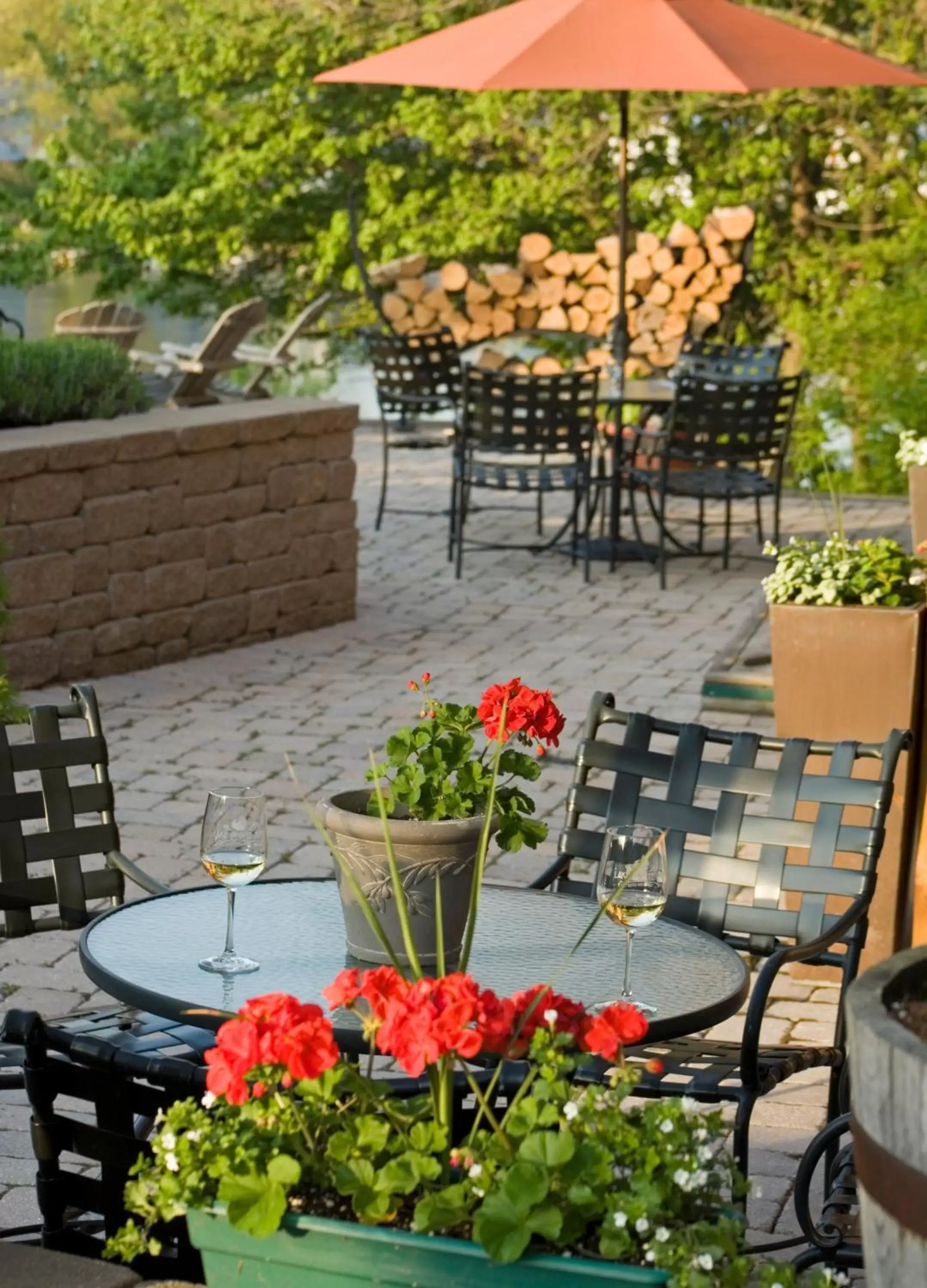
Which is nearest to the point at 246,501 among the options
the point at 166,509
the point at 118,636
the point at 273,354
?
the point at 166,509

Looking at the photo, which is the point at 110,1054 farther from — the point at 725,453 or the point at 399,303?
the point at 399,303

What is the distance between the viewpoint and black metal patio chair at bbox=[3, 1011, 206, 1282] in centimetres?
220

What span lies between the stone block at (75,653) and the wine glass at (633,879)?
193 inches

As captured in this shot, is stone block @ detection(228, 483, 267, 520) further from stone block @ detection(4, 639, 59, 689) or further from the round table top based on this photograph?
the round table top

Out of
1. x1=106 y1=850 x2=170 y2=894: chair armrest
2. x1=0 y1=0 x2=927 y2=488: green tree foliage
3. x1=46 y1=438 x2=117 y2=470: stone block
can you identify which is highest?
x1=0 y1=0 x2=927 y2=488: green tree foliage

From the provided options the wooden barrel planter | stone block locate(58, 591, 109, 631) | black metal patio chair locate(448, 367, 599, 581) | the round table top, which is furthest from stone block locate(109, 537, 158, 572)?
the wooden barrel planter

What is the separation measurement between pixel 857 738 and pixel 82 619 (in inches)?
145

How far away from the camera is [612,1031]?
1.82 m

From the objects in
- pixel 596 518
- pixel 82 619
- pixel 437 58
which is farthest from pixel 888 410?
pixel 82 619

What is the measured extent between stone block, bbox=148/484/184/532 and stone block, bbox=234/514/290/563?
1.10ft

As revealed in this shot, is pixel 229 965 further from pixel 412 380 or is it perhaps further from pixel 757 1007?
pixel 412 380

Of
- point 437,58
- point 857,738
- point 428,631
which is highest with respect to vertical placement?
point 437,58

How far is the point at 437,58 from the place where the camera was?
30.0 ft

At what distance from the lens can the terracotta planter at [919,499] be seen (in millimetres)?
6777
